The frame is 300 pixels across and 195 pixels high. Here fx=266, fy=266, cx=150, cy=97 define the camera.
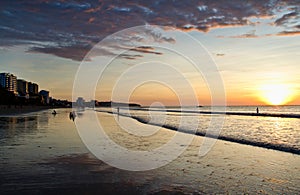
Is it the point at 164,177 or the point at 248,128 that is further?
the point at 248,128

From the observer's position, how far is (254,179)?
348 inches

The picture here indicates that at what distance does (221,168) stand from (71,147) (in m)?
8.39

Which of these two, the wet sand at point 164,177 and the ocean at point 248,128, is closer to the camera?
the wet sand at point 164,177

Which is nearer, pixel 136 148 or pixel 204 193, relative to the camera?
pixel 204 193

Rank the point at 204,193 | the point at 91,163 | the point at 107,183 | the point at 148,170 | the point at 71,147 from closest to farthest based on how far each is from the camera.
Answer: the point at 204,193 → the point at 107,183 → the point at 148,170 → the point at 91,163 → the point at 71,147

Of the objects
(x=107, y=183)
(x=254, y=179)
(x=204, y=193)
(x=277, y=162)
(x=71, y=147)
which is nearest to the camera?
(x=204, y=193)

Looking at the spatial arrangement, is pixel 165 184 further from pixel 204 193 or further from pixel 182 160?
pixel 182 160

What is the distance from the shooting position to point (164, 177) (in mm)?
9000

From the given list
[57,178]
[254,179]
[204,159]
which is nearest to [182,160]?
[204,159]

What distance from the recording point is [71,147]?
14.8m

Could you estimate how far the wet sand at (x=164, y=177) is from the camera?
24.3 ft

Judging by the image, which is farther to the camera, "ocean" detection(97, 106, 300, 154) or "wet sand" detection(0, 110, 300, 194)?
"ocean" detection(97, 106, 300, 154)

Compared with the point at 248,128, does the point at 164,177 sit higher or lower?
lower

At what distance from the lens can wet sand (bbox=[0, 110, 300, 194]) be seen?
7422 mm
